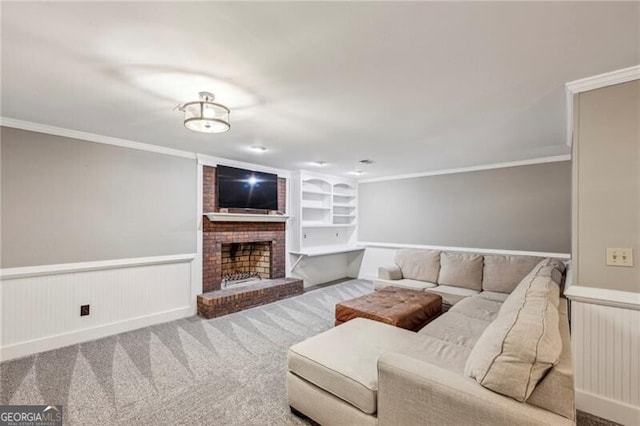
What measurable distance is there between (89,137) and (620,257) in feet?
15.8

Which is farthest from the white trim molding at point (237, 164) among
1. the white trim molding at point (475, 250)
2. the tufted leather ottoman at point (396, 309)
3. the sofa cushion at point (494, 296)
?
the sofa cushion at point (494, 296)

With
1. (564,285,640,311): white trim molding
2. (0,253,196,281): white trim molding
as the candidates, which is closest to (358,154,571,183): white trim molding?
(564,285,640,311): white trim molding

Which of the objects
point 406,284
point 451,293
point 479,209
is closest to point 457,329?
point 451,293

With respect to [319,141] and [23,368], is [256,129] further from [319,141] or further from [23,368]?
[23,368]

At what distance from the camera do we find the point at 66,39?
1484mm

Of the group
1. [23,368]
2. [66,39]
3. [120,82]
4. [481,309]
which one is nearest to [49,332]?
[23,368]

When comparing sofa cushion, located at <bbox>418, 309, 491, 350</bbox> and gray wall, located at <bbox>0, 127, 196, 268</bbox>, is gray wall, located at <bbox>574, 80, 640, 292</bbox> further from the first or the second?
gray wall, located at <bbox>0, 127, 196, 268</bbox>

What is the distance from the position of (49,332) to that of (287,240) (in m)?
3.30

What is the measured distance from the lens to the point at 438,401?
4.38ft

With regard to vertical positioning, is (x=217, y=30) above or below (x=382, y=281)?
above

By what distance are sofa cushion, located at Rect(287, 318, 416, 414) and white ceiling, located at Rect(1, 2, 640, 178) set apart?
1.81 m

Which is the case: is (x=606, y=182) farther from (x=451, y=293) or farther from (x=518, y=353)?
(x=451, y=293)

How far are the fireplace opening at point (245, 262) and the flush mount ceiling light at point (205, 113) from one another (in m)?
2.86

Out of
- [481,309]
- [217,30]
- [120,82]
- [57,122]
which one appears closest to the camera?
[217,30]
